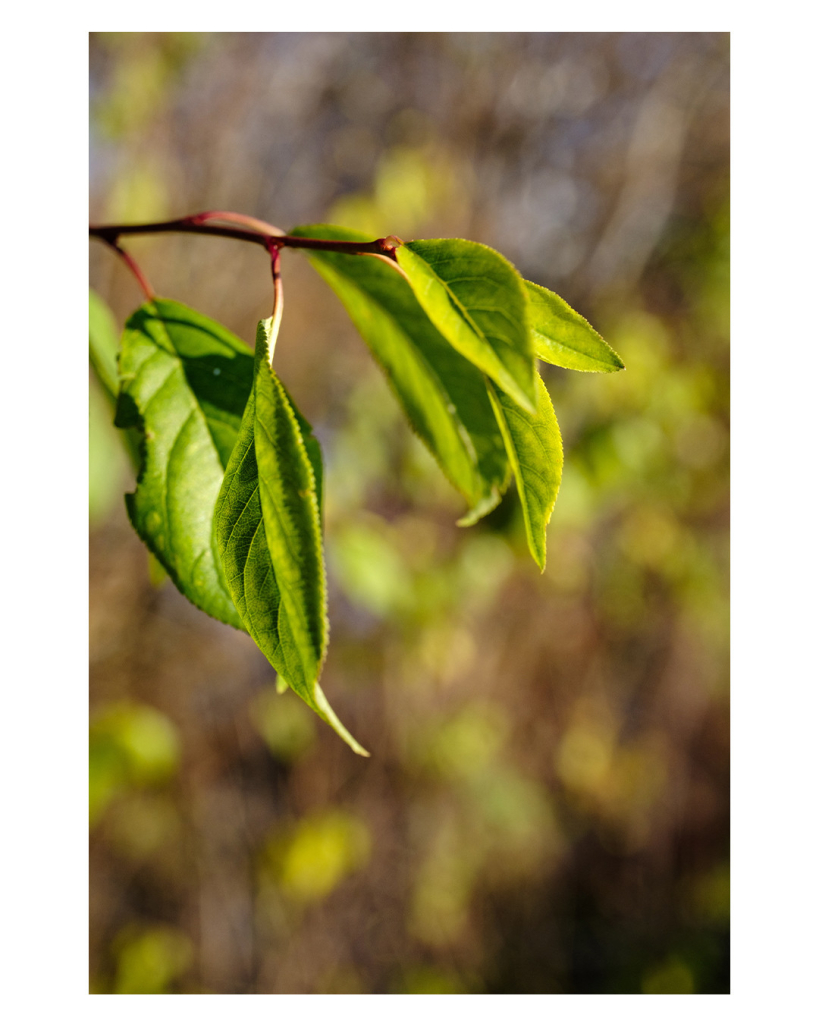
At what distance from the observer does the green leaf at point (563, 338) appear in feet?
1.42

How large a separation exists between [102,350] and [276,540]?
0.50 meters

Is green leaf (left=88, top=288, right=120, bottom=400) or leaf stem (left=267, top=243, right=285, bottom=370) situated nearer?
leaf stem (left=267, top=243, right=285, bottom=370)

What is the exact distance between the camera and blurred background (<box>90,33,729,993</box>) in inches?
95.3

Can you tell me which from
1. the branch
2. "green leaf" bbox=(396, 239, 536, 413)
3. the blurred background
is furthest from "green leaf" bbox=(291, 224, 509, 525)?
the blurred background

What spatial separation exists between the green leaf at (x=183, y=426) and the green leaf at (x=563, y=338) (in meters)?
0.28

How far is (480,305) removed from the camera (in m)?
0.38

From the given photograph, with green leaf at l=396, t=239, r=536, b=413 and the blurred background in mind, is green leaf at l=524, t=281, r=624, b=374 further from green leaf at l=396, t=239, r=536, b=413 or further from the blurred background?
the blurred background

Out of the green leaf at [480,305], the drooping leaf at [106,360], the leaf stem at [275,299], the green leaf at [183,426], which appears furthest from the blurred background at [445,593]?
the green leaf at [480,305]

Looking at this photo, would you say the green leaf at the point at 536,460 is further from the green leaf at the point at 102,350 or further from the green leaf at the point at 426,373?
the green leaf at the point at 102,350

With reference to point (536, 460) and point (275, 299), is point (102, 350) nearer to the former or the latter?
point (275, 299)

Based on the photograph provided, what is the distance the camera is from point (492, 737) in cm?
268

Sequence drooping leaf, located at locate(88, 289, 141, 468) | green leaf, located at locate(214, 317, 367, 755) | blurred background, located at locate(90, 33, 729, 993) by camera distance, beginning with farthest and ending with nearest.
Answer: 1. blurred background, located at locate(90, 33, 729, 993)
2. drooping leaf, located at locate(88, 289, 141, 468)
3. green leaf, located at locate(214, 317, 367, 755)

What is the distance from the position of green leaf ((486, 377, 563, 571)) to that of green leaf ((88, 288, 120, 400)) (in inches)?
16.7

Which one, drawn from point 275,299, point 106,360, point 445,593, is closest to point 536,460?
point 275,299
